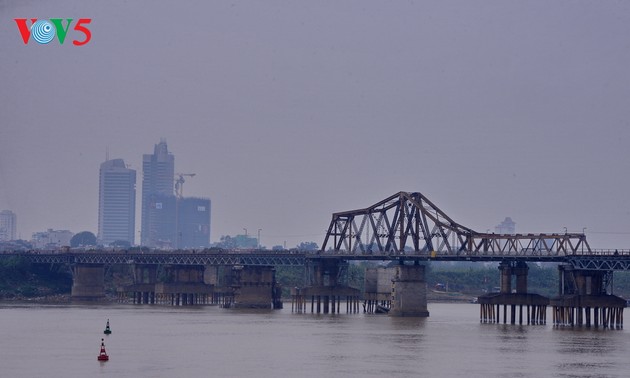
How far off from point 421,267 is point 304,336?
185ft

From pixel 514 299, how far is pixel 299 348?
58.3 meters

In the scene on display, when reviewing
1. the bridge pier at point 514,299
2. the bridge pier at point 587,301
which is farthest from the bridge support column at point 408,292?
the bridge pier at point 587,301

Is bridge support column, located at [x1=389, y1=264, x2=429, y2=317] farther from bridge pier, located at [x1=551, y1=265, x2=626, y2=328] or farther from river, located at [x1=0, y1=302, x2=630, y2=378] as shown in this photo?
bridge pier, located at [x1=551, y1=265, x2=626, y2=328]

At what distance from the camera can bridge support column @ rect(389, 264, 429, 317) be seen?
198 meters

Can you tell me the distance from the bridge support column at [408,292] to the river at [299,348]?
1627 centimetres

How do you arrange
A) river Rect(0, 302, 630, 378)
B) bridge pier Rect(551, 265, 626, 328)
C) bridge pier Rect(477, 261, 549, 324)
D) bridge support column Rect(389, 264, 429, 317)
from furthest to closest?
bridge support column Rect(389, 264, 429, 317)
bridge pier Rect(477, 261, 549, 324)
bridge pier Rect(551, 265, 626, 328)
river Rect(0, 302, 630, 378)

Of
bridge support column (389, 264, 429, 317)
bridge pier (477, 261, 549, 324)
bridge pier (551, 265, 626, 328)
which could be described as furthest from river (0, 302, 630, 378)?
bridge support column (389, 264, 429, 317)

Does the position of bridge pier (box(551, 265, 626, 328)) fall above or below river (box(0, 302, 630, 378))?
above

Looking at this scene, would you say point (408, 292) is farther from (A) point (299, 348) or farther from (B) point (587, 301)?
(A) point (299, 348)

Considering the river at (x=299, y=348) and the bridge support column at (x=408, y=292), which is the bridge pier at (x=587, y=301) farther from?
the bridge support column at (x=408, y=292)

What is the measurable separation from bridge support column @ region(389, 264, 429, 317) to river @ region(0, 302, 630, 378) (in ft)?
53.4

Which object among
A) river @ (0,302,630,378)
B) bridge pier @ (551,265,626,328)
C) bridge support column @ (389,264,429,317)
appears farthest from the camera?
bridge support column @ (389,264,429,317)

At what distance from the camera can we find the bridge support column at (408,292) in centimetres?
19775

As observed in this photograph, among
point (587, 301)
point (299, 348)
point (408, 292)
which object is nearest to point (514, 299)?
point (587, 301)
